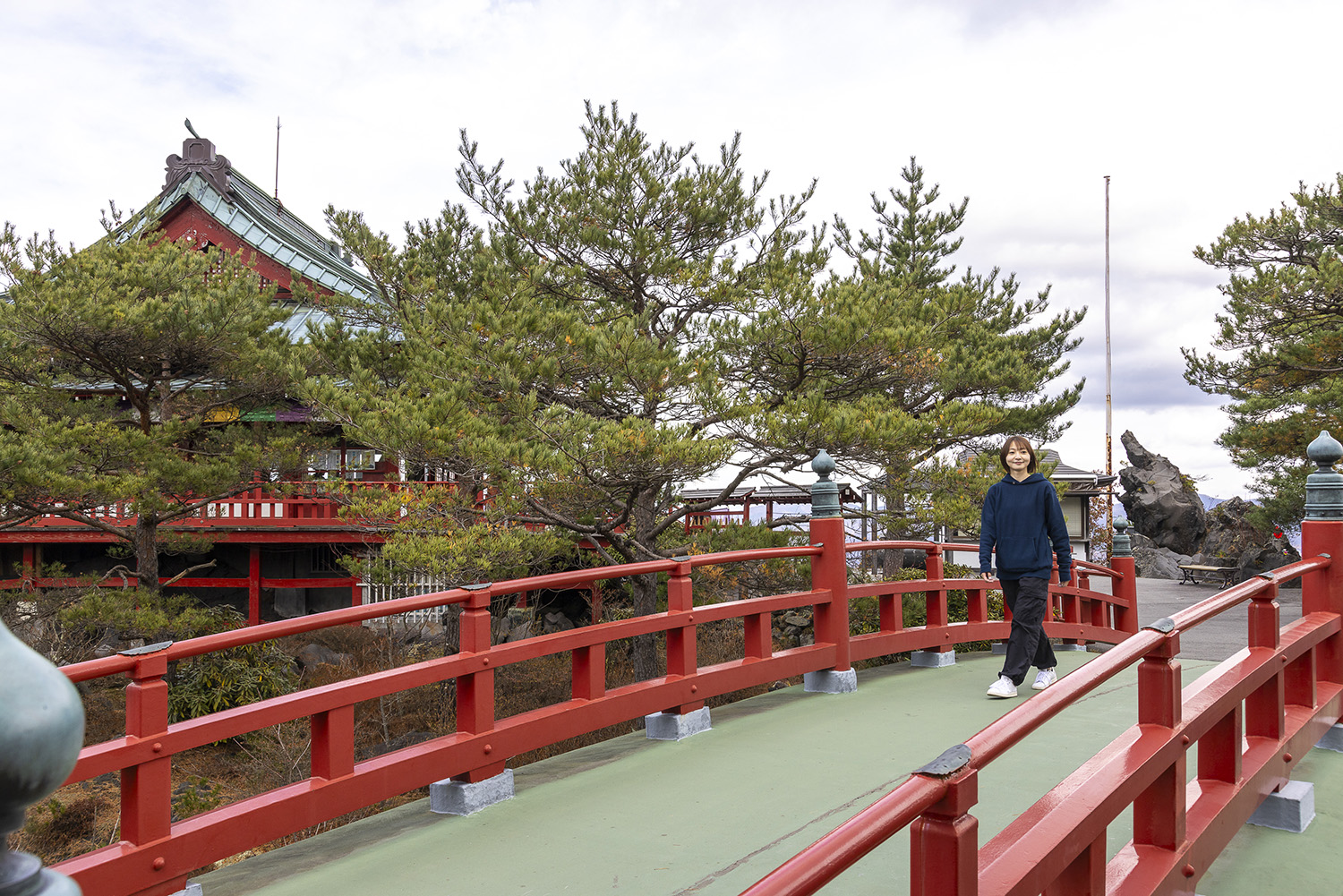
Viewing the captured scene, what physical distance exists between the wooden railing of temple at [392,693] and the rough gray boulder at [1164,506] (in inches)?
1244

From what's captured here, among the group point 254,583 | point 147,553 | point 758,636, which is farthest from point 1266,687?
point 254,583

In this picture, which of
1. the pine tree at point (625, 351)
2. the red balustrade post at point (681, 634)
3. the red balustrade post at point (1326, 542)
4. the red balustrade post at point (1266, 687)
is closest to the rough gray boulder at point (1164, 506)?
the pine tree at point (625, 351)

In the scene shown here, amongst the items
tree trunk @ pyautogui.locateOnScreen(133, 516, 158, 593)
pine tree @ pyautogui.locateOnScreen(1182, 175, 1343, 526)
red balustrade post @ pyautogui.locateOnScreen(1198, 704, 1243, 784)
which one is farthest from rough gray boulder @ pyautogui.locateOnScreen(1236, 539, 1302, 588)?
tree trunk @ pyautogui.locateOnScreen(133, 516, 158, 593)

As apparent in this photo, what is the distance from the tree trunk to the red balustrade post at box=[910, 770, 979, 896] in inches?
554

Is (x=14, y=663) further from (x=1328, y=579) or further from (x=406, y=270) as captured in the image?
(x=406, y=270)

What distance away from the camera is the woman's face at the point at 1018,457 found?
5918 millimetres

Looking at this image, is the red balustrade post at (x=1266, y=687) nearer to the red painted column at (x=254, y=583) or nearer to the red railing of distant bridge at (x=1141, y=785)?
the red railing of distant bridge at (x=1141, y=785)

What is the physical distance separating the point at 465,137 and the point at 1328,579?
1132 centimetres

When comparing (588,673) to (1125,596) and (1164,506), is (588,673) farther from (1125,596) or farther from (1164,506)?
(1164,506)

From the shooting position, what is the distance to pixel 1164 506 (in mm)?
35062

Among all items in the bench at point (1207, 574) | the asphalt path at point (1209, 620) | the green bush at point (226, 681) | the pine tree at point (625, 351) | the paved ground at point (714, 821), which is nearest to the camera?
the paved ground at point (714, 821)

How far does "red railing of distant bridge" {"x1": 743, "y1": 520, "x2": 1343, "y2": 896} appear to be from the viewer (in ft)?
6.61

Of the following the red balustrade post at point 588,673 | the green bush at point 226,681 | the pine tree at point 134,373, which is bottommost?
the green bush at point 226,681

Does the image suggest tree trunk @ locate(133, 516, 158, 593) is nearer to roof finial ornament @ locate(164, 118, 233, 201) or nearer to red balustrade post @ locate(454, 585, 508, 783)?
roof finial ornament @ locate(164, 118, 233, 201)
